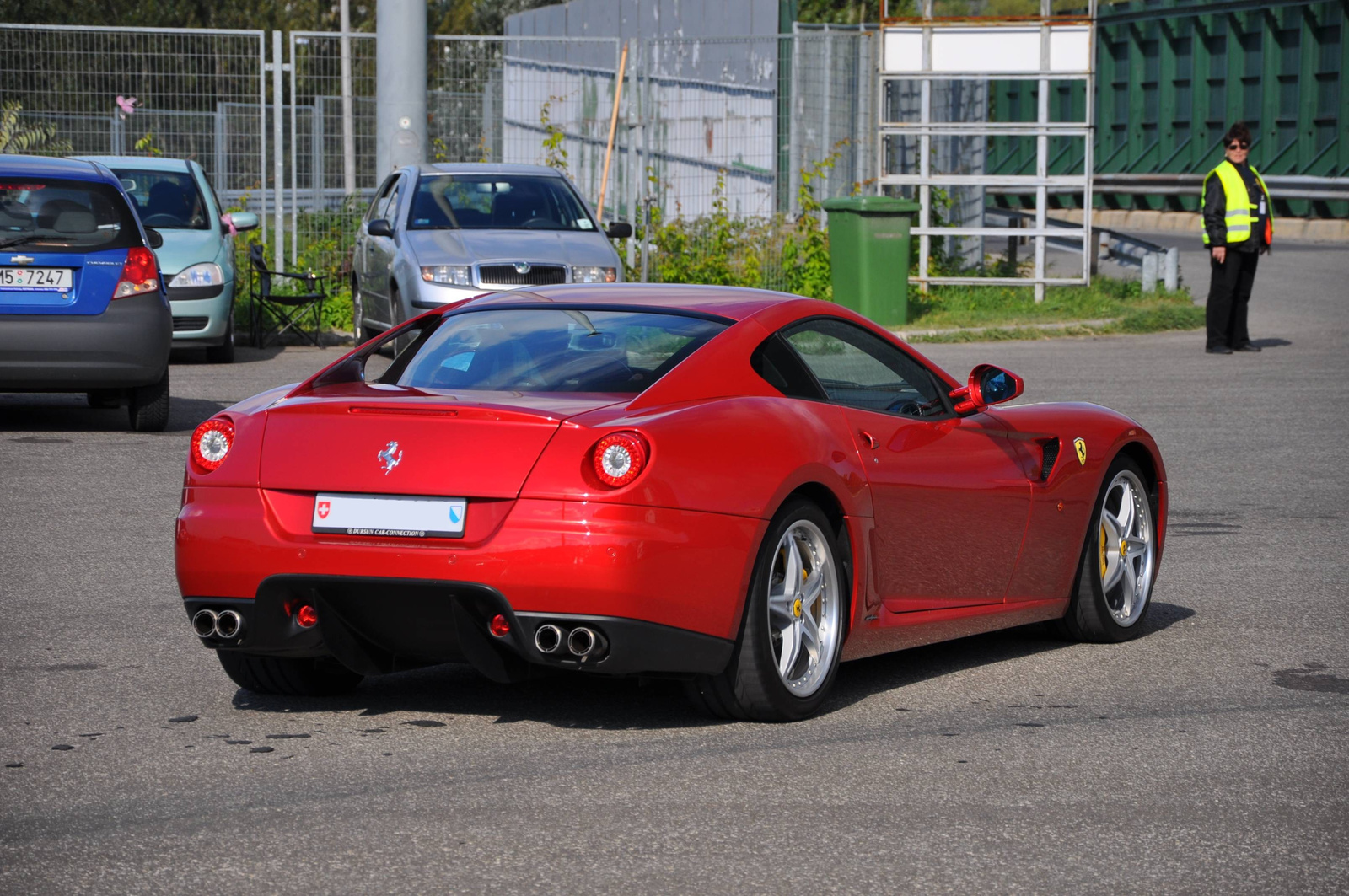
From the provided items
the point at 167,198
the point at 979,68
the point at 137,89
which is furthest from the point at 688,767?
the point at 979,68

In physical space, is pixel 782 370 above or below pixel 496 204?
below

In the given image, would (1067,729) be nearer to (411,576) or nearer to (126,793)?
(411,576)

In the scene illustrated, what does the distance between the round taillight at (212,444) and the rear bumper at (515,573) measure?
91 mm

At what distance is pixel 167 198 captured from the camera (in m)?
17.5

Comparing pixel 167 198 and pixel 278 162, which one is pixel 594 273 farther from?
pixel 278 162

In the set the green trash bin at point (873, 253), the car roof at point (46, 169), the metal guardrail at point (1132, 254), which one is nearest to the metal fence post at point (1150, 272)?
the metal guardrail at point (1132, 254)

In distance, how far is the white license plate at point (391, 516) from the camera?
5.00m

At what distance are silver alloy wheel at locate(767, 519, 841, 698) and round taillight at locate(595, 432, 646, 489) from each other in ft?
1.88

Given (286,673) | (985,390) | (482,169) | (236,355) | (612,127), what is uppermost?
(612,127)

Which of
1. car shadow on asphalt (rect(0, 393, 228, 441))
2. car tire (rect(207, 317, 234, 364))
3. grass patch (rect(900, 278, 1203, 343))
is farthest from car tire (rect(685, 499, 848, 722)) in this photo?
grass patch (rect(900, 278, 1203, 343))

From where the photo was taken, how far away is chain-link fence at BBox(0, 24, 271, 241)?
19.9 meters

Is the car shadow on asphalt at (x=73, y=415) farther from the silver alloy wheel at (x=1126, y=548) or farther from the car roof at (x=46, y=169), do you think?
the silver alloy wheel at (x=1126, y=548)

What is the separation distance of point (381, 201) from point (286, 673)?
514 inches

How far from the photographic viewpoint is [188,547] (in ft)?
17.4
